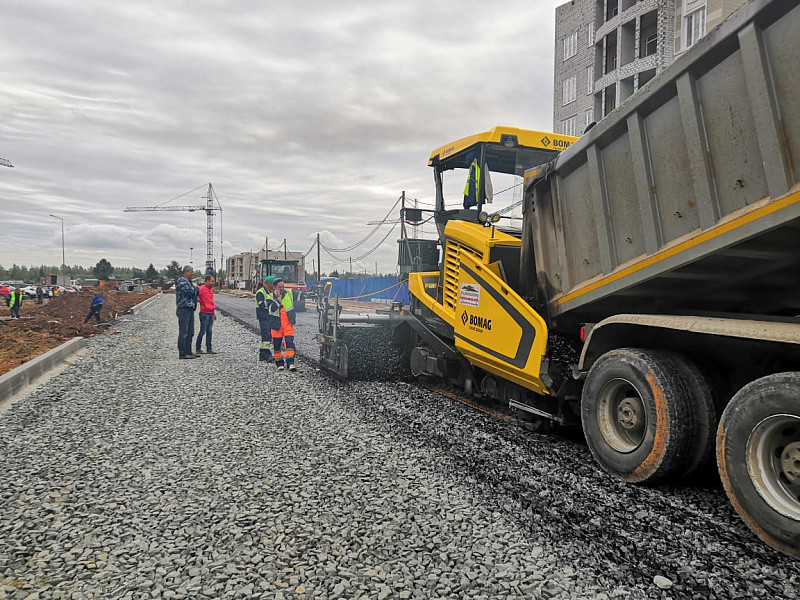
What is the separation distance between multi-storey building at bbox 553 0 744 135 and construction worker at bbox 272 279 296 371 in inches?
642

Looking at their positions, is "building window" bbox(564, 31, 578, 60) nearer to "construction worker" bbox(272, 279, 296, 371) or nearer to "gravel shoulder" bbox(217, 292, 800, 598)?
"construction worker" bbox(272, 279, 296, 371)

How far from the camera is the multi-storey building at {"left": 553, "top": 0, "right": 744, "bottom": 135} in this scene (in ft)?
76.4

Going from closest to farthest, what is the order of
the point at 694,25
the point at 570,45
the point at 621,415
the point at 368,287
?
the point at 621,415 → the point at 694,25 → the point at 570,45 → the point at 368,287

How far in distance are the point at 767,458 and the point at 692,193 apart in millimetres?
1567

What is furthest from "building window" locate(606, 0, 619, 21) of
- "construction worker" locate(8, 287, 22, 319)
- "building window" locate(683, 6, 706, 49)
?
"construction worker" locate(8, 287, 22, 319)

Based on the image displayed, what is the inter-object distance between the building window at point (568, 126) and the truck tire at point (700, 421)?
103 ft

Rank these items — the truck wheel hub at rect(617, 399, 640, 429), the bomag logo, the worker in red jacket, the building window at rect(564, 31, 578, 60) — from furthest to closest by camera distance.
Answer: the building window at rect(564, 31, 578, 60) → the worker in red jacket → the bomag logo → the truck wheel hub at rect(617, 399, 640, 429)

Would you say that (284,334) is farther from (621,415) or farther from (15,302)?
(15,302)

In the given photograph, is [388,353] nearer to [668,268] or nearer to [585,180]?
[585,180]

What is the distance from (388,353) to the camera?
7641mm

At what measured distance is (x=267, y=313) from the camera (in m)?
10.1

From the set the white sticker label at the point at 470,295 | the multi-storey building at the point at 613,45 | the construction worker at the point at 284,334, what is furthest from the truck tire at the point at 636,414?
the multi-storey building at the point at 613,45

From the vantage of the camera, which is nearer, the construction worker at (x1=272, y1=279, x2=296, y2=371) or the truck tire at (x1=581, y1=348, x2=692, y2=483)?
the truck tire at (x1=581, y1=348, x2=692, y2=483)

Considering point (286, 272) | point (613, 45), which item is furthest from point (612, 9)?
point (286, 272)
